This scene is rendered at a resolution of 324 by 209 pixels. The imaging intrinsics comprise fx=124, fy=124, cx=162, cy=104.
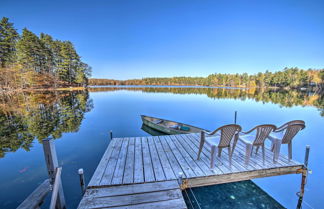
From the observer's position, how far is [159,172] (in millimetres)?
2477

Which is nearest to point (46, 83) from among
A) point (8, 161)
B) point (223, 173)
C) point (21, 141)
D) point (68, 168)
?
point (21, 141)

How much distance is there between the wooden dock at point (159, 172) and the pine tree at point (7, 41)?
33.1m

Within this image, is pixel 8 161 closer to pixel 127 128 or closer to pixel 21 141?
pixel 21 141

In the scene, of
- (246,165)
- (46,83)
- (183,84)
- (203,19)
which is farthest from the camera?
(183,84)

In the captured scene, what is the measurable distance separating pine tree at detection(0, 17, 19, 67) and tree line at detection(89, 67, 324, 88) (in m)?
57.9

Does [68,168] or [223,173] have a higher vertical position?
[223,173]

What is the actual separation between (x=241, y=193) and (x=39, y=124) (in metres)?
11.1

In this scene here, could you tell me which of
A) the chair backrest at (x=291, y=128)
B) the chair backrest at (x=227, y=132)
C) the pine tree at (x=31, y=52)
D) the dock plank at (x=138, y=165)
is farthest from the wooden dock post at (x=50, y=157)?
the pine tree at (x=31, y=52)

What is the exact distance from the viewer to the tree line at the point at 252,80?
46.8m

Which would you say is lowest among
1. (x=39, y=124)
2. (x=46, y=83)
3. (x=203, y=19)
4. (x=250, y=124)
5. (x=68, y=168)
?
(x=250, y=124)

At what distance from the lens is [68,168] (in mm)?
4164

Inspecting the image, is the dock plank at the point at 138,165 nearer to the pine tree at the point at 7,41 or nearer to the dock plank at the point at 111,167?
the dock plank at the point at 111,167

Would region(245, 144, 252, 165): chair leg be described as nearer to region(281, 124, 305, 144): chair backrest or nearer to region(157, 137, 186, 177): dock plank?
region(281, 124, 305, 144): chair backrest

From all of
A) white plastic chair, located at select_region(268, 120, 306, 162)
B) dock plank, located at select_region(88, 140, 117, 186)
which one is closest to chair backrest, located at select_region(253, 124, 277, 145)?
white plastic chair, located at select_region(268, 120, 306, 162)
